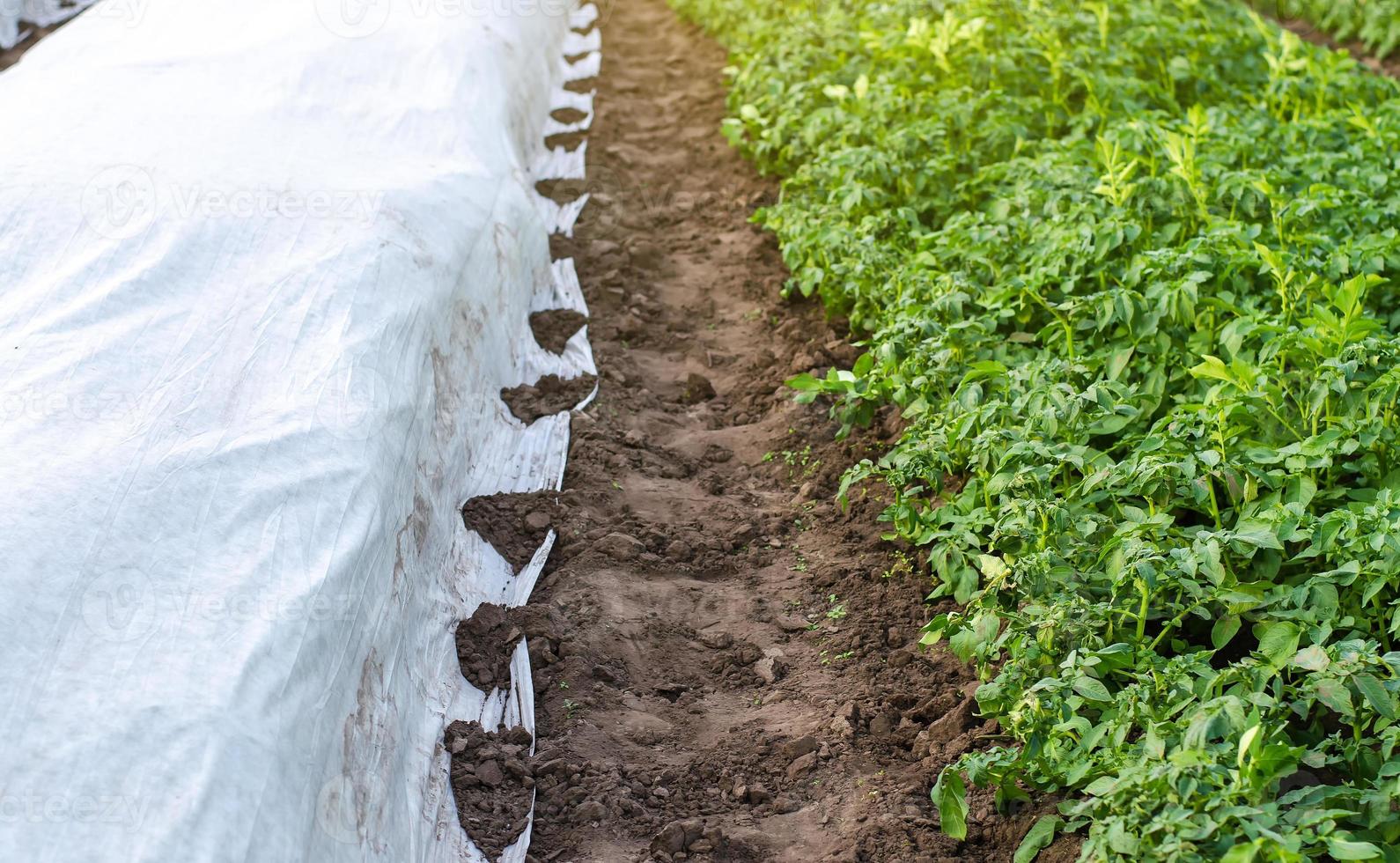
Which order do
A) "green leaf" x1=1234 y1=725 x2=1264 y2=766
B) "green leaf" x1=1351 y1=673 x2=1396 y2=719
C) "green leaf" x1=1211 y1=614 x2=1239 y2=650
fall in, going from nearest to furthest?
"green leaf" x1=1234 y1=725 x2=1264 y2=766
"green leaf" x1=1351 y1=673 x2=1396 y2=719
"green leaf" x1=1211 y1=614 x2=1239 y2=650

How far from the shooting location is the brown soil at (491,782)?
2.11m

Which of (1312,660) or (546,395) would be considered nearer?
(1312,660)

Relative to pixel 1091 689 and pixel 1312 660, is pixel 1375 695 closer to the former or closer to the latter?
pixel 1312 660

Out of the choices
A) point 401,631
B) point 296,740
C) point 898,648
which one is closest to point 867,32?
point 898,648

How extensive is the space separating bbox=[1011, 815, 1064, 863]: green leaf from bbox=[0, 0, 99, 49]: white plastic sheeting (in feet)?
22.3

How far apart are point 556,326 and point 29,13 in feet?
15.6

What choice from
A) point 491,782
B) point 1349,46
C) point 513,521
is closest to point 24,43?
point 513,521

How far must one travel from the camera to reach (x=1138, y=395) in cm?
266

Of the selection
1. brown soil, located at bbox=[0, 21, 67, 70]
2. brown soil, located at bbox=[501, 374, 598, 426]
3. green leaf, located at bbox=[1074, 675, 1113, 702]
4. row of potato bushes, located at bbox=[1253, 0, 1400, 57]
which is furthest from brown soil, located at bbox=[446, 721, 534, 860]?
row of potato bushes, located at bbox=[1253, 0, 1400, 57]

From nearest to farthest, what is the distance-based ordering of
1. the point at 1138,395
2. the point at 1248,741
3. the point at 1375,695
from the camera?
the point at 1248,741, the point at 1375,695, the point at 1138,395

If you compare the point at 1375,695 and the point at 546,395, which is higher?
the point at 1375,695

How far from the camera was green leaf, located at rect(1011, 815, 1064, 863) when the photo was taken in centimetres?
189

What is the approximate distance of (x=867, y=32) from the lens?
4.71 m

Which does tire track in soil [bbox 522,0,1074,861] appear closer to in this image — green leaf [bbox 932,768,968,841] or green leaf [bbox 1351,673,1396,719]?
green leaf [bbox 932,768,968,841]
